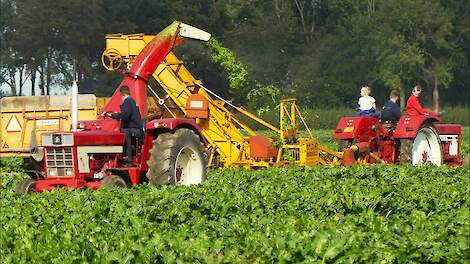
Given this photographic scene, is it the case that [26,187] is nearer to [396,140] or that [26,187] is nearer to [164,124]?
[164,124]

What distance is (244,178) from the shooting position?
14.1 meters

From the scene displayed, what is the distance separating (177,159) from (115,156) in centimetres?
91

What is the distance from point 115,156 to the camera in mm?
14164

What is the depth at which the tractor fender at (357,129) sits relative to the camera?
18.8 meters

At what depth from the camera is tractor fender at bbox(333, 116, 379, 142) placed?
18797 mm

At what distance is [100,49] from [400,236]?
3354 cm

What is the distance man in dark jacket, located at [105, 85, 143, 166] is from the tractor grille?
0.81m

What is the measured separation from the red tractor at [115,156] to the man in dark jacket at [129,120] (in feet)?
0.30

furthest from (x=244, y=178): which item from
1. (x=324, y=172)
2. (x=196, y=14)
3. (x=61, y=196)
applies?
(x=196, y=14)

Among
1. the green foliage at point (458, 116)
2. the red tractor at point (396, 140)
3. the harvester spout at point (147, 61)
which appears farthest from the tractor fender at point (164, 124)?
the green foliage at point (458, 116)

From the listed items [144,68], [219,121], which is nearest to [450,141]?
[219,121]

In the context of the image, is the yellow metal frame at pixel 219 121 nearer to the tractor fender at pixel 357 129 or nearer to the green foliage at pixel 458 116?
the tractor fender at pixel 357 129

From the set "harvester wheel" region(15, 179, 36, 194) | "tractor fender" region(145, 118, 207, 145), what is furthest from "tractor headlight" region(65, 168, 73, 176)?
"tractor fender" region(145, 118, 207, 145)

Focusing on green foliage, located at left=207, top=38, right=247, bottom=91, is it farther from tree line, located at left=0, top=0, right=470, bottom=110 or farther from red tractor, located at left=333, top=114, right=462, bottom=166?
tree line, located at left=0, top=0, right=470, bottom=110
